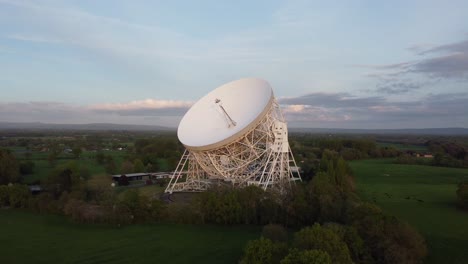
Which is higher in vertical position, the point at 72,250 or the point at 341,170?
the point at 341,170

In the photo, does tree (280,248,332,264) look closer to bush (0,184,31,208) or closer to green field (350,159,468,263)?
green field (350,159,468,263)

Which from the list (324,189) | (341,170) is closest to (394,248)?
(324,189)

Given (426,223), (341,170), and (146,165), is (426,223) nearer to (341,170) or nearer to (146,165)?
(341,170)

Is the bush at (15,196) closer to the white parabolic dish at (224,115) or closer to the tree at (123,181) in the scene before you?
the tree at (123,181)

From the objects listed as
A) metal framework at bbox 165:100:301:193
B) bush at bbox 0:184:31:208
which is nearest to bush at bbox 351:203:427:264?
metal framework at bbox 165:100:301:193

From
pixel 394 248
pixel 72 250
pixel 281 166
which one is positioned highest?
pixel 281 166
